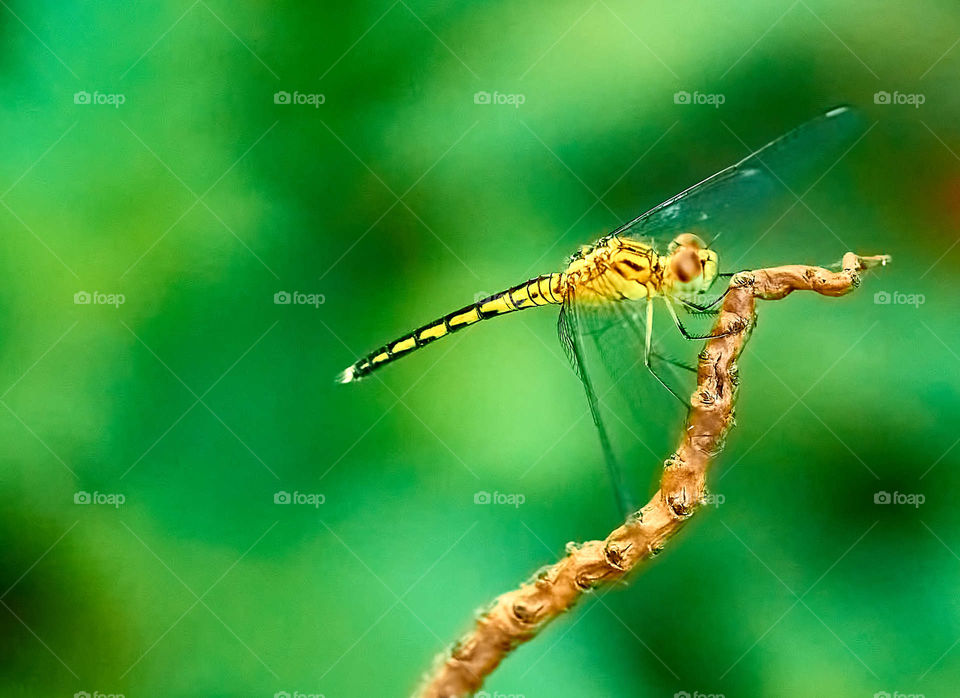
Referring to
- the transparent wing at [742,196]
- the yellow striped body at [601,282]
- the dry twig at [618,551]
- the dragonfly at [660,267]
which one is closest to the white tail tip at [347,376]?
the yellow striped body at [601,282]

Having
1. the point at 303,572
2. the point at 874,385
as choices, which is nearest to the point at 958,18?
the point at 874,385

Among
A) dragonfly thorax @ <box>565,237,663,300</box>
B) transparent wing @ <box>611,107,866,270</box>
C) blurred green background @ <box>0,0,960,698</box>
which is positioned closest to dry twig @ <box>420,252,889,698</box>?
dragonfly thorax @ <box>565,237,663,300</box>

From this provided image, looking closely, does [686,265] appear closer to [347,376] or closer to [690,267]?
[690,267]

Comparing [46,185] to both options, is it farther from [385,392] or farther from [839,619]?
[839,619]

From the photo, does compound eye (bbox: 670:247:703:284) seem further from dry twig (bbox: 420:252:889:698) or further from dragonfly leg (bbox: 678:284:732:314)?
dry twig (bbox: 420:252:889:698)

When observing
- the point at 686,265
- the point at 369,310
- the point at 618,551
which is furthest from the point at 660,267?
the point at 369,310

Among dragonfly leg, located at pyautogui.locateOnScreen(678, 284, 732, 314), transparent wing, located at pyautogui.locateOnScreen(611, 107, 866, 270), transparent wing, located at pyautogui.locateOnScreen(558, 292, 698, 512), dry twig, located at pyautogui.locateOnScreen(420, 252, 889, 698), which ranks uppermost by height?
transparent wing, located at pyautogui.locateOnScreen(611, 107, 866, 270)

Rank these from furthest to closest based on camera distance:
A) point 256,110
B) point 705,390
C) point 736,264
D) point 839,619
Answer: point 256,110 < point 839,619 < point 736,264 < point 705,390
